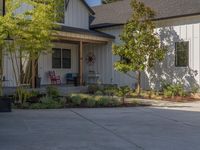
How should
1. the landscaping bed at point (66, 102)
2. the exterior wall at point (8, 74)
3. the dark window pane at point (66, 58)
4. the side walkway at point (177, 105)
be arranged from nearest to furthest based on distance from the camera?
the landscaping bed at point (66, 102)
the side walkway at point (177, 105)
the exterior wall at point (8, 74)
the dark window pane at point (66, 58)

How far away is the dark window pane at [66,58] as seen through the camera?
2398 cm

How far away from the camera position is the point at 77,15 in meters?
23.8

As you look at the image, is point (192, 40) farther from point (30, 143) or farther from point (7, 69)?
point (30, 143)

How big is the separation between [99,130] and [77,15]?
50.0 feet

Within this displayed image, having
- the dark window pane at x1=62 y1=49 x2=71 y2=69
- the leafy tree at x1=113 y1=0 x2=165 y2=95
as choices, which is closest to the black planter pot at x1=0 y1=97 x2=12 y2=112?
the leafy tree at x1=113 y1=0 x2=165 y2=95

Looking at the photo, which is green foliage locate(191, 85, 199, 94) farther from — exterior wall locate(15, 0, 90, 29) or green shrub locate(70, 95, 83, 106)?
exterior wall locate(15, 0, 90, 29)

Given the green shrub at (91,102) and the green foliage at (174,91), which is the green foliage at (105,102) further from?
the green foliage at (174,91)

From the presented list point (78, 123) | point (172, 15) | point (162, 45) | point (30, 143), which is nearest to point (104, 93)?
point (162, 45)

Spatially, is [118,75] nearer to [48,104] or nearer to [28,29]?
[48,104]

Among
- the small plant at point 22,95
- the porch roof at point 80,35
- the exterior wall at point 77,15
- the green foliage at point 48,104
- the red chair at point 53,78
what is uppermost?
the exterior wall at point 77,15

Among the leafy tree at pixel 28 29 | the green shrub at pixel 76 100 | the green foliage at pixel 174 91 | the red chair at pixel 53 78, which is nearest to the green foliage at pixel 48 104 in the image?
the green shrub at pixel 76 100

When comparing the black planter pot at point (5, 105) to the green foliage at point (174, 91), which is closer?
the black planter pot at point (5, 105)

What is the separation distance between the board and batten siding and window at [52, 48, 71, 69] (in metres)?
4.46

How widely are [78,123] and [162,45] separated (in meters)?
11.0
